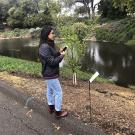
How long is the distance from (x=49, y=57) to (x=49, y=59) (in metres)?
0.05

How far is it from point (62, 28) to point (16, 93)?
13.6 feet

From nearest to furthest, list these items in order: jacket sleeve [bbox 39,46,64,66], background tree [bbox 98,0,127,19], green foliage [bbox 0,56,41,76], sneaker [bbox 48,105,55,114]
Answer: jacket sleeve [bbox 39,46,64,66] → sneaker [bbox 48,105,55,114] → green foliage [bbox 0,56,41,76] → background tree [bbox 98,0,127,19]

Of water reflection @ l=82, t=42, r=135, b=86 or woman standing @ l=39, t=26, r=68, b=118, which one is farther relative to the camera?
water reflection @ l=82, t=42, r=135, b=86

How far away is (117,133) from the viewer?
7.38 metres

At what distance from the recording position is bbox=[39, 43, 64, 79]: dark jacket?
8.03m

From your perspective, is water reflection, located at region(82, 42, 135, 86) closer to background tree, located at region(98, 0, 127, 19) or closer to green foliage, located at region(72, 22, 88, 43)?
green foliage, located at region(72, 22, 88, 43)

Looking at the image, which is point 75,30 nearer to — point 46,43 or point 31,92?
point 31,92

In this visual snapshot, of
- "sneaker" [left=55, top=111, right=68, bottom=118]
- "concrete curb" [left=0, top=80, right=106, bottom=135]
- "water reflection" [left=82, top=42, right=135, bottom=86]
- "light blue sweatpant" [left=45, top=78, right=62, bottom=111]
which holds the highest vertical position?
"light blue sweatpant" [left=45, top=78, right=62, bottom=111]

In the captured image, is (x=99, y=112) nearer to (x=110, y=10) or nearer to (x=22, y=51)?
(x=22, y=51)

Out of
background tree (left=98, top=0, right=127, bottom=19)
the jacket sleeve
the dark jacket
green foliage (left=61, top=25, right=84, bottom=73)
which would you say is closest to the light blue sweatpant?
the dark jacket

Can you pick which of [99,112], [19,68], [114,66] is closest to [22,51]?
[114,66]

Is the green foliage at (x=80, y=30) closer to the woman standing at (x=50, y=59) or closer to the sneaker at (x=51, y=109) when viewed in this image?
the sneaker at (x=51, y=109)

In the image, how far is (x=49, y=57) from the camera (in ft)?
26.4

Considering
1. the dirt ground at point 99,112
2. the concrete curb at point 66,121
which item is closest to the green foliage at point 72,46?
the dirt ground at point 99,112
